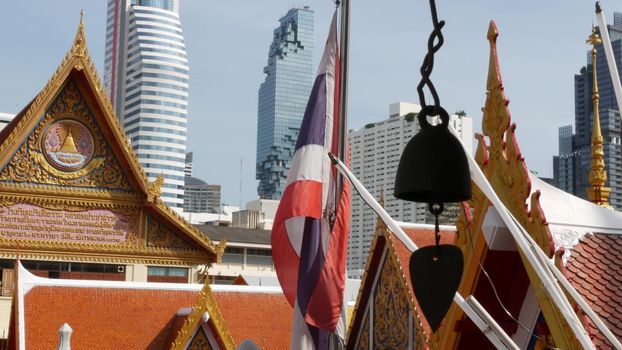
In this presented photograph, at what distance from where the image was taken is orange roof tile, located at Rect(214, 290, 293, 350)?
76.4ft

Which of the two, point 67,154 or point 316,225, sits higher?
point 67,154

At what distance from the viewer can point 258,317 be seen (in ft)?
78.1

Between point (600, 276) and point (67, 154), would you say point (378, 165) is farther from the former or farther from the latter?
point (600, 276)

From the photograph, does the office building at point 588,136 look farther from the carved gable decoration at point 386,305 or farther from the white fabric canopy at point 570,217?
the white fabric canopy at point 570,217

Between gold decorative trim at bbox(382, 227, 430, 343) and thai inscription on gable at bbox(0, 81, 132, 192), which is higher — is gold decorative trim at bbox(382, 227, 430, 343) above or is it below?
below

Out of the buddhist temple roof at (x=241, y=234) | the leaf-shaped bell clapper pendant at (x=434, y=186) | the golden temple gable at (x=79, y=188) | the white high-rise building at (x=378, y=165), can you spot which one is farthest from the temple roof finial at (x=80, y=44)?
the white high-rise building at (x=378, y=165)

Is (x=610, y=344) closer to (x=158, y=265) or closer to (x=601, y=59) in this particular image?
(x=158, y=265)

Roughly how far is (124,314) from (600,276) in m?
13.9

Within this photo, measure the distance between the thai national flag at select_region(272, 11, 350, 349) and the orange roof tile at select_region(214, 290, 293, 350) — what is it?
857 cm

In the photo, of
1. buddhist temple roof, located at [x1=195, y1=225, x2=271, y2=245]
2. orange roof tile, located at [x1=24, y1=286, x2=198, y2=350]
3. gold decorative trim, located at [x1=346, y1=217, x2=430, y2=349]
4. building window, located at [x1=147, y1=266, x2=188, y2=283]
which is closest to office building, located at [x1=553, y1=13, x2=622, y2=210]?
buddhist temple roof, located at [x1=195, y1=225, x2=271, y2=245]

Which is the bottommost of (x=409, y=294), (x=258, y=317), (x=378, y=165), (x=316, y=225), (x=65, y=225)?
(x=258, y=317)

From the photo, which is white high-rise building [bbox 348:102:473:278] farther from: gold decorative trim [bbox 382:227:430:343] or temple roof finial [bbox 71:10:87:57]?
gold decorative trim [bbox 382:227:430:343]

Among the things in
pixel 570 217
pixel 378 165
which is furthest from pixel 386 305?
pixel 378 165

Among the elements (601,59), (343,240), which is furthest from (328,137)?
(601,59)
